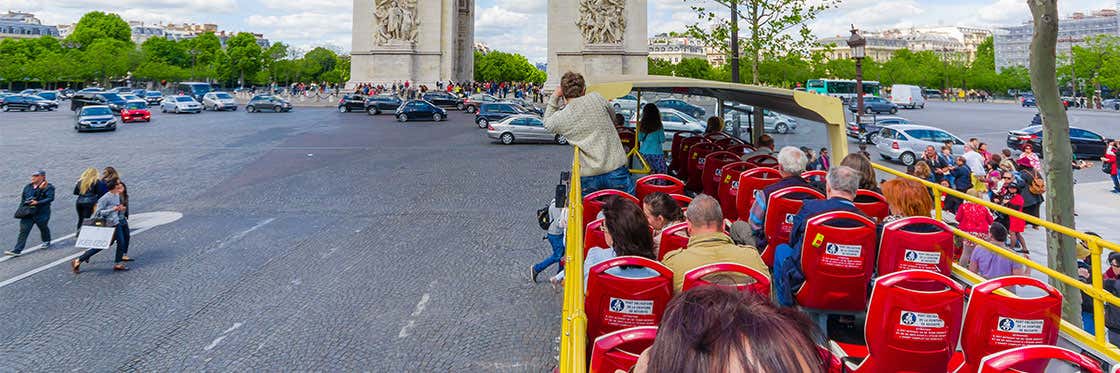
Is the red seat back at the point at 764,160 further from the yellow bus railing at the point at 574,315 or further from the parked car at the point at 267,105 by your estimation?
the parked car at the point at 267,105

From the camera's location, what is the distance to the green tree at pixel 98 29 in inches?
3708

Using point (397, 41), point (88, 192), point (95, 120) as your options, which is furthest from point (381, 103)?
point (88, 192)

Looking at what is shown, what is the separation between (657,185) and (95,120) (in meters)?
29.9

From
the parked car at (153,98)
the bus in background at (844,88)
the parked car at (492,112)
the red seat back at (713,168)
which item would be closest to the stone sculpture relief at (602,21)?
the parked car at (492,112)

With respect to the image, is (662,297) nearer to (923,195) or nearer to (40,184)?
(923,195)

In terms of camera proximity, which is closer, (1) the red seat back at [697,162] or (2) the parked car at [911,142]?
(1) the red seat back at [697,162]

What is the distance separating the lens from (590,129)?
20.7 feet

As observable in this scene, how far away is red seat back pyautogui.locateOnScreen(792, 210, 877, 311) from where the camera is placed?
4.07 meters

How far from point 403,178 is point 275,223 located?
204 inches

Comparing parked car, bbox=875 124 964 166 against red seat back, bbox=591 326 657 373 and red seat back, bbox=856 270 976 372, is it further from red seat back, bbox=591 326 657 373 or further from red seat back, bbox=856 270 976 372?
red seat back, bbox=591 326 657 373

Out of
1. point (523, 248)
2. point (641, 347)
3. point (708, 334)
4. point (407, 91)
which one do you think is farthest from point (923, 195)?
point (407, 91)

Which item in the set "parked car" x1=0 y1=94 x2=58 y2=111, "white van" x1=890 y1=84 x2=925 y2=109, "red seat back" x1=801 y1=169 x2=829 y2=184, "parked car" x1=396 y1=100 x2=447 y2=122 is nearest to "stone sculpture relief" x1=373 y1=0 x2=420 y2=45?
"parked car" x1=396 y1=100 x2=447 y2=122

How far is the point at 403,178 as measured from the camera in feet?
53.4

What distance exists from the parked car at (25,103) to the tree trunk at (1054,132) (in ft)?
198
